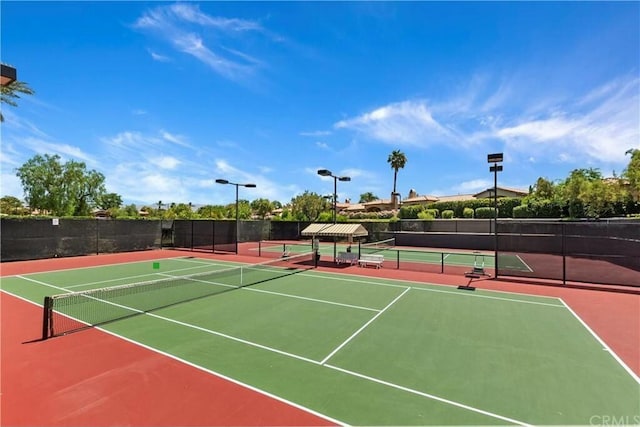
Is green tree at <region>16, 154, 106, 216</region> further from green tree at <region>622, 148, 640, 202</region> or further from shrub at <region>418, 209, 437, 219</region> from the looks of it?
green tree at <region>622, 148, 640, 202</region>

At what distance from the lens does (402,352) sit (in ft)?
24.3

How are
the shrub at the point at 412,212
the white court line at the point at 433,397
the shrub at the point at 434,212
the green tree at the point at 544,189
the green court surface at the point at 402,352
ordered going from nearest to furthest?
the white court line at the point at 433,397 → the green court surface at the point at 402,352 → the green tree at the point at 544,189 → the shrub at the point at 434,212 → the shrub at the point at 412,212

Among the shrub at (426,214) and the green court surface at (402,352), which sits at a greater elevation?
the shrub at (426,214)

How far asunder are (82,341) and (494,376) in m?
9.61

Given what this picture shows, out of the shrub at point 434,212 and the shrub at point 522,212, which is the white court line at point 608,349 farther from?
the shrub at point 434,212

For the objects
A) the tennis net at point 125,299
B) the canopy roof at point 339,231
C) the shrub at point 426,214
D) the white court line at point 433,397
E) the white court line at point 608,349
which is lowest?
the white court line at point 433,397

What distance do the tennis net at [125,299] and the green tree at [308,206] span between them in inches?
1521

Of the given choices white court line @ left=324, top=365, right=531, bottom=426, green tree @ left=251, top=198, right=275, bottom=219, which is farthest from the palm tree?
white court line @ left=324, top=365, right=531, bottom=426

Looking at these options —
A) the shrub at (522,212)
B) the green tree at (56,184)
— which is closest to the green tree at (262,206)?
the green tree at (56,184)

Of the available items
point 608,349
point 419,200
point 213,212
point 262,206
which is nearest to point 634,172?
point 608,349

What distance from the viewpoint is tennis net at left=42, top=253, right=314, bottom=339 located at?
903 cm

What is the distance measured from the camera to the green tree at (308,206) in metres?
56.5

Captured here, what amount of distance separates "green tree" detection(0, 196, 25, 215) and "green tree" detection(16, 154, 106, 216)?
553cm

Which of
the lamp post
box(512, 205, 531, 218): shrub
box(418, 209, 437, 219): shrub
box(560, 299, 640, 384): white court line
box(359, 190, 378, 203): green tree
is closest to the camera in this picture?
the lamp post
